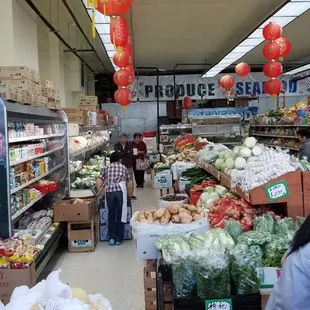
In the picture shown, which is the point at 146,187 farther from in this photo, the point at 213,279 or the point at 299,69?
the point at 213,279

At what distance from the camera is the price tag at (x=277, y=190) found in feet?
12.1

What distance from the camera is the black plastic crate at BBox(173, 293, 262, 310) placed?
242 centimetres

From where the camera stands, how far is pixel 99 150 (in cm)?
1361

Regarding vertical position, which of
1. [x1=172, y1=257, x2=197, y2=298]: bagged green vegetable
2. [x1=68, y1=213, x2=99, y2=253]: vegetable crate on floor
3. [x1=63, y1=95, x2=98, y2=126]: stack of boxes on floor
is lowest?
[x1=68, y1=213, x2=99, y2=253]: vegetable crate on floor

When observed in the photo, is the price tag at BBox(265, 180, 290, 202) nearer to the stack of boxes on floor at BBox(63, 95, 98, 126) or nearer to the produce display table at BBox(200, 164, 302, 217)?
the produce display table at BBox(200, 164, 302, 217)

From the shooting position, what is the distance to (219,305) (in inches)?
95.2

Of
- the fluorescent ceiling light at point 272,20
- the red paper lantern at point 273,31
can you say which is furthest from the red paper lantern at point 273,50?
the fluorescent ceiling light at point 272,20

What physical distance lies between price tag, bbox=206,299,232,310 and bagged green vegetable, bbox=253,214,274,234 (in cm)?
104

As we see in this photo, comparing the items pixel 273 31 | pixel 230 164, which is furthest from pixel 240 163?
pixel 273 31

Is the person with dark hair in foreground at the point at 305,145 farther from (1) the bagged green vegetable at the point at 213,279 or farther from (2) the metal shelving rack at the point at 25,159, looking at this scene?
(1) the bagged green vegetable at the point at 213,279

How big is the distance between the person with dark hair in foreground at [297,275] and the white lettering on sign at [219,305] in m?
0.66

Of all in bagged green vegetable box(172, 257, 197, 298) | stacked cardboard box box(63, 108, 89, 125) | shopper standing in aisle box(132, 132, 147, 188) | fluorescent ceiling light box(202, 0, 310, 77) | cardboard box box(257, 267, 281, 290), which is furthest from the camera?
shopper standing in aisle box(132, 132, 147, 188)

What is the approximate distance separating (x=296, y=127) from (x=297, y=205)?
8708 mm

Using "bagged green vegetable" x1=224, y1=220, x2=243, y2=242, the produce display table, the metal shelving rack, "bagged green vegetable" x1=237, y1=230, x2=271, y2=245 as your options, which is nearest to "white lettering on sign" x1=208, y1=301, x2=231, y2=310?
"bagged green vegetable" x1=237, y1=230, x2=271, y2=245
